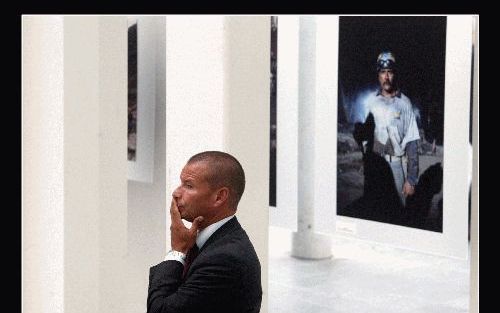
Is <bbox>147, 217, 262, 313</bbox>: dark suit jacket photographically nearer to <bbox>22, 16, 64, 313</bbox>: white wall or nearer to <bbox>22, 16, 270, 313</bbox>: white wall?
<bbox>22, 16, 270, 313</bbox>: white wall

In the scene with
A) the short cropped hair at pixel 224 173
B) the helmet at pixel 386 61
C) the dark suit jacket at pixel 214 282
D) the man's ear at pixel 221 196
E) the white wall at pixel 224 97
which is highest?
the helmet at pixel 386 61

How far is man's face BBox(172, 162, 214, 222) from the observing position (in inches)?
151

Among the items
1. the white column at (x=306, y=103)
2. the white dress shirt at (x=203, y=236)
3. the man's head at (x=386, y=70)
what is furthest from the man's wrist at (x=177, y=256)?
the white column at (x=306, y=103)

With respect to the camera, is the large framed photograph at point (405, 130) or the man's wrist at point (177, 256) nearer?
the man's wrist at point (177, 256)

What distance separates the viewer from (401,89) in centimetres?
667

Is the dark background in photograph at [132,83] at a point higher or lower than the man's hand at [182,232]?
higher

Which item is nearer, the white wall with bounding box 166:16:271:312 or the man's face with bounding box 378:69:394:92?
the white wall with bounding box 166:16:271:312

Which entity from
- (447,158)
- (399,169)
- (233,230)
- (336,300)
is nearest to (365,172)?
(399,169)

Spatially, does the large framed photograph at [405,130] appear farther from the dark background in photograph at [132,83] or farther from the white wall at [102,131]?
the dark background in photograph at [132,83]

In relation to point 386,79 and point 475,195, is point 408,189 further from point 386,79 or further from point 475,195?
point 475,195

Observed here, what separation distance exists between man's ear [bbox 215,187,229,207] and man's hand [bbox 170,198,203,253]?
12 cm

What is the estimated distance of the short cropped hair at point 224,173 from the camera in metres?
3.85

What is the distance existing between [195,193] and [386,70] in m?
3.35

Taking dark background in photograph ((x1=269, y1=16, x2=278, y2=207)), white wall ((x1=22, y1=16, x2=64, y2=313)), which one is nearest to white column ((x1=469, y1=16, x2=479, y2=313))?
white wall ((x1=22, y1=16, x2=64, y2=313))
